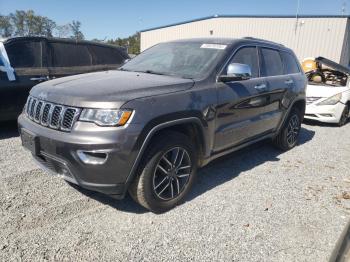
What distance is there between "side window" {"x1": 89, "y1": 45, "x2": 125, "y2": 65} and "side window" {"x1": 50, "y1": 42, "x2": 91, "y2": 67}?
0.48 ft

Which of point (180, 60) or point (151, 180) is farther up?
point (180, 60)

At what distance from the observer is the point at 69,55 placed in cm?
638

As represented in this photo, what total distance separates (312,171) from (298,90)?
145cm

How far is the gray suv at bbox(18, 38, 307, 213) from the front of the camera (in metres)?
2.79

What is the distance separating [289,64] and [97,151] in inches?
158

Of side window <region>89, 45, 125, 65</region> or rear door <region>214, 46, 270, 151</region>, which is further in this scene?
side window <region>89, 45, 125, 65</region>

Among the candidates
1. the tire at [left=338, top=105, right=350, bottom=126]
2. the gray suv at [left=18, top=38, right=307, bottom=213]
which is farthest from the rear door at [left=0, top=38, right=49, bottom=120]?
the tire at [left=338, top=105, right=350, bottom=126]

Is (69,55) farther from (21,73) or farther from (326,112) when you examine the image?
(326,112)

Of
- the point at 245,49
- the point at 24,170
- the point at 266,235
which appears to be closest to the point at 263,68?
the point at 245,49

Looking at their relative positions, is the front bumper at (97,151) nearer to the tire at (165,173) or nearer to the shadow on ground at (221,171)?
the tire at (165,173)

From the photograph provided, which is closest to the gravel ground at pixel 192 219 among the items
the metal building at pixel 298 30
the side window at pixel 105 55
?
the side window at pixel 105 55

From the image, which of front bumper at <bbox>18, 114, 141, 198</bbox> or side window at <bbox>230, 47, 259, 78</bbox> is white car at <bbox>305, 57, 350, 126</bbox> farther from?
front bumper at <bbox>18, 114, 141, 198</bbox>

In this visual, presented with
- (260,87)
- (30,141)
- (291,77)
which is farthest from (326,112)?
(30,141)

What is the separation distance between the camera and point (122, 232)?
3020mm
